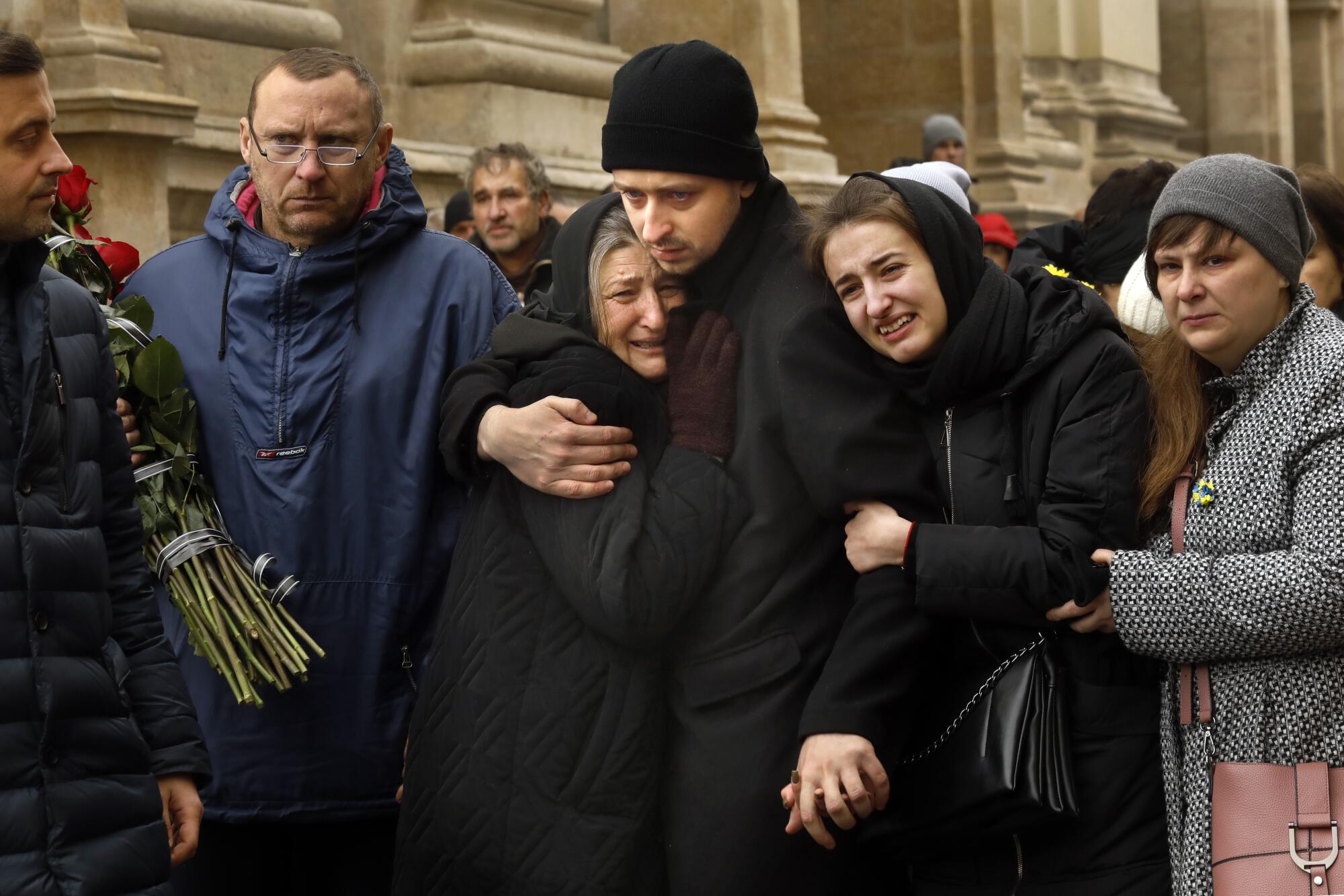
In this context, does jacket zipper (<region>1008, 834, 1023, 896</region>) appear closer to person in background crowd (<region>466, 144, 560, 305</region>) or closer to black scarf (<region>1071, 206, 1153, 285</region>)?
black scarf (<region>1071, 206, 1153, 285</region>)

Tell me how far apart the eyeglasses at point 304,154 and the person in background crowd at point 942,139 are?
6.22 meters

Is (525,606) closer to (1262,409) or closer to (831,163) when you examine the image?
(1262,409)

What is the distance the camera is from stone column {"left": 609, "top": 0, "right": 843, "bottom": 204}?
28.7ft

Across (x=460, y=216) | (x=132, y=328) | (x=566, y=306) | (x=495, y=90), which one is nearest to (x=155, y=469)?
(x=132, y=328)

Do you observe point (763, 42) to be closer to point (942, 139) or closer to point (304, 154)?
point (942, 139)

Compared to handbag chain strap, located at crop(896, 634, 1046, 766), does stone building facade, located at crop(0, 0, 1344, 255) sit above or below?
above

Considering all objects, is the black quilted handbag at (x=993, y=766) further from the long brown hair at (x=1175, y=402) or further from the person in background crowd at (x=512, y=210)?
the person in background crowd at (x=512, y=210)

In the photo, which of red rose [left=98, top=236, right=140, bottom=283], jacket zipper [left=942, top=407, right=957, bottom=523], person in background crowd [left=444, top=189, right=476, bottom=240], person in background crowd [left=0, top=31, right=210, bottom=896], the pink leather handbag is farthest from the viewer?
person in background crowd [left=444, top=189, right=476, bottom=240]

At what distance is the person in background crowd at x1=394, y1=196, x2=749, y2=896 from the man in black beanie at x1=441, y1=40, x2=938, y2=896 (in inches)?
1.3

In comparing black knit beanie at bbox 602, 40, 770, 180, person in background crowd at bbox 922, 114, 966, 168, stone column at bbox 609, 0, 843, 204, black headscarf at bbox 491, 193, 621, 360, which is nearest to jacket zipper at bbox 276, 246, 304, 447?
black headscarf at bbox 491, 193, 621, 360

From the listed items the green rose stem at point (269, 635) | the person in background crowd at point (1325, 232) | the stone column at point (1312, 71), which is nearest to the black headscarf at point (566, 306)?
the green rose stem at point (269, 635)

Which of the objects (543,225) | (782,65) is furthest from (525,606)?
(782,65)

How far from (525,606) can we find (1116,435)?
87 cm

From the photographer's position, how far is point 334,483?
121 inches
